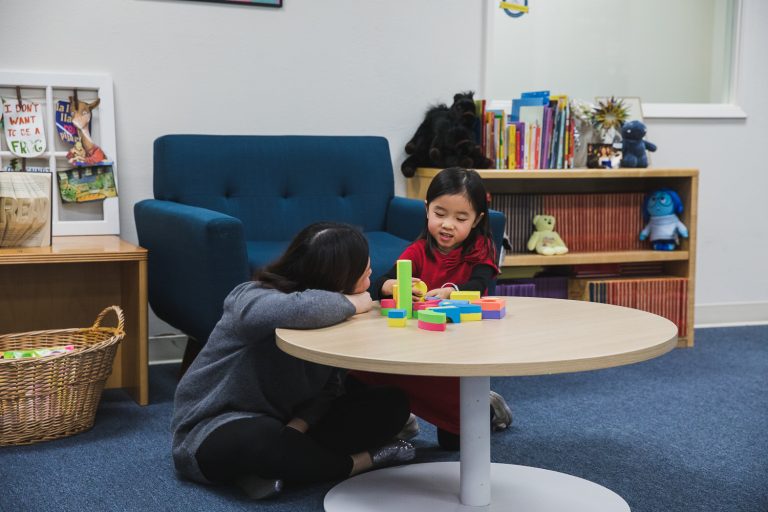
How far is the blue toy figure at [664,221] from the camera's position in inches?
141

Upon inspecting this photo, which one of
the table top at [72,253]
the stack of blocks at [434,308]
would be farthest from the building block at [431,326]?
the table top at [72,253]

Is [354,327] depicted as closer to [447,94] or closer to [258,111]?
[258,111]

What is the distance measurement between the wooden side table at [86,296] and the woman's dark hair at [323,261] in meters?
0.93

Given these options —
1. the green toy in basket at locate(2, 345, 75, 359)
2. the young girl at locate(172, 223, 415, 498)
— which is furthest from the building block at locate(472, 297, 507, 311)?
the green toy in basket at locate(2, 345, 75, 359)

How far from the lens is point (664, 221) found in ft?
11.8

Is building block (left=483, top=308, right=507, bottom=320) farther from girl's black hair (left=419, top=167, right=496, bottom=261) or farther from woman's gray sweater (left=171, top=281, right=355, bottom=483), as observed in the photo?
girl's black hair (left=419, top=167, right=496, bottom=261)

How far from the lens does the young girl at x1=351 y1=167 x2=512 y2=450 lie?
7.09ft

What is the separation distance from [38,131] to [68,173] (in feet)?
0.56

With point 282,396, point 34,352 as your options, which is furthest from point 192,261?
point 282,396

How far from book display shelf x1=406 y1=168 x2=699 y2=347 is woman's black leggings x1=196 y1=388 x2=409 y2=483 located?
148 centimetres

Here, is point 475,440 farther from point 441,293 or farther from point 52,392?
point 52,392

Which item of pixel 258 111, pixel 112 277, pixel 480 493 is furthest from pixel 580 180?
pixel 480 493

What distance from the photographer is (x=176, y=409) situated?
2.01 metres

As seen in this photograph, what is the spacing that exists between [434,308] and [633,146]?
7.09ft
